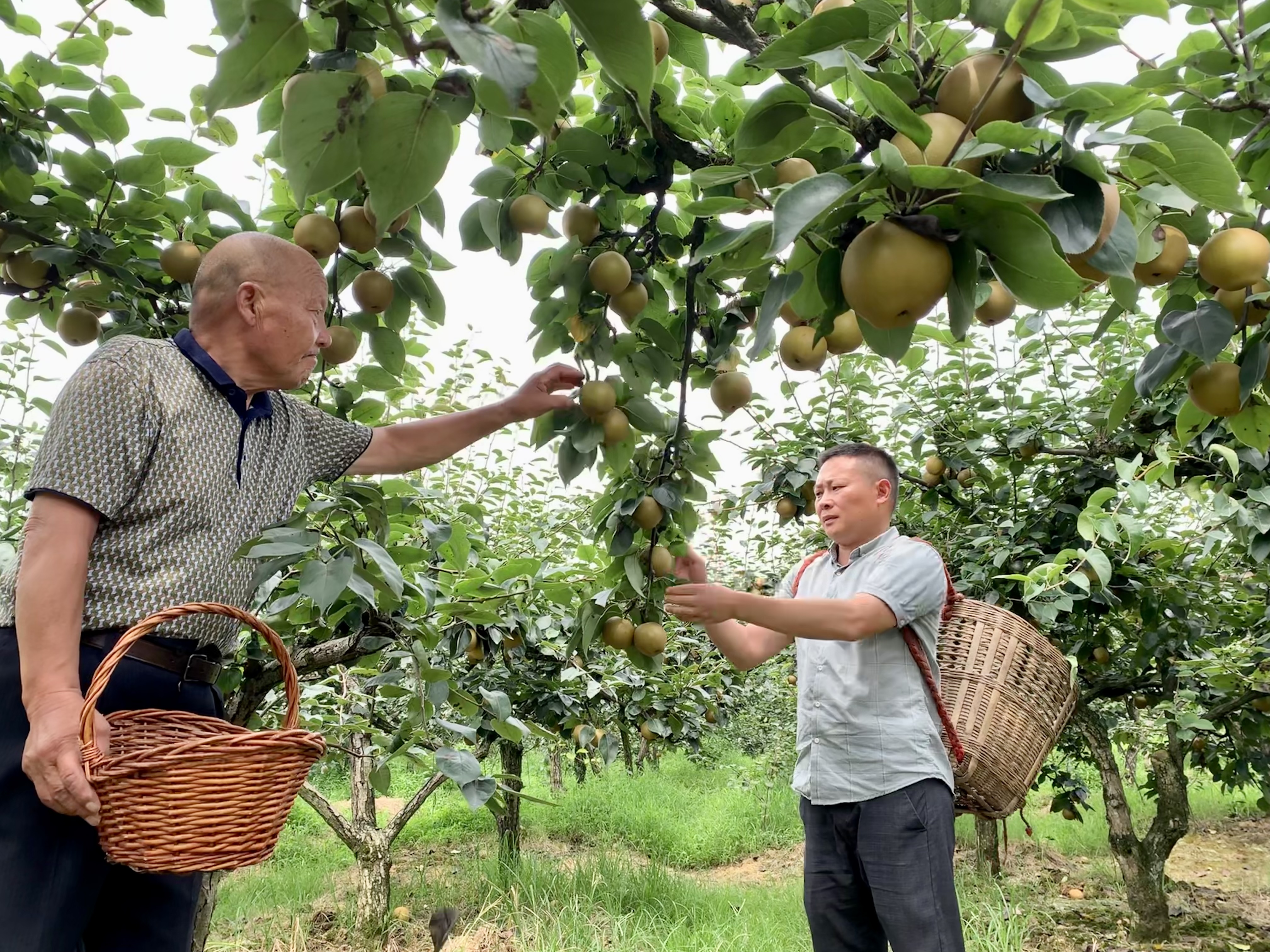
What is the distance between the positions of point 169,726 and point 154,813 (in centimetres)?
20

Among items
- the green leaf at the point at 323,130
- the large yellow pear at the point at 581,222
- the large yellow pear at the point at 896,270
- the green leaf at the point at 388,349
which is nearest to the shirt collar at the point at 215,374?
the green leaf at the point at 388,349

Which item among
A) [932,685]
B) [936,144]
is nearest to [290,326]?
[936,144]

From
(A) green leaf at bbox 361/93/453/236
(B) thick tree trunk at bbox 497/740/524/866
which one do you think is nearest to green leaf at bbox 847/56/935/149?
(A) green leaf at bbox 361/93/453/236

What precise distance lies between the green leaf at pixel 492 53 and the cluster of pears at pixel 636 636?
3.96 ft

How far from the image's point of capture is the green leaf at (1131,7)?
0.67 metres

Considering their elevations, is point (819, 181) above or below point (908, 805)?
above

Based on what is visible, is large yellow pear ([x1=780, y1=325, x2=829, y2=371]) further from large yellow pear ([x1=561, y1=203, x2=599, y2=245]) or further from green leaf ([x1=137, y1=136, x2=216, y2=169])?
green leaf ([x1=137, y1=136, x2=216, y2=169])

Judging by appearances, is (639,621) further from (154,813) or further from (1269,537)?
(1269,537)

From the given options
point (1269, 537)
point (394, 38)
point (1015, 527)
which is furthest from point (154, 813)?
point (1015, 527)

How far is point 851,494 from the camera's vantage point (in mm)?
2207

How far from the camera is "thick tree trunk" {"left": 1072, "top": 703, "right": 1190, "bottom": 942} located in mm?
3994

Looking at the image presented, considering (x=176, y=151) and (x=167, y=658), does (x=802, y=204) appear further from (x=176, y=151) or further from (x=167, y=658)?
(x=176, y=151)

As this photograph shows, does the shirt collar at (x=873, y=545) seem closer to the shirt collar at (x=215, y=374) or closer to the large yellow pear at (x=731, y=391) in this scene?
the large yellow pear at (x=731, y=391)

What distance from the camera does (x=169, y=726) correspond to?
1209 mm
